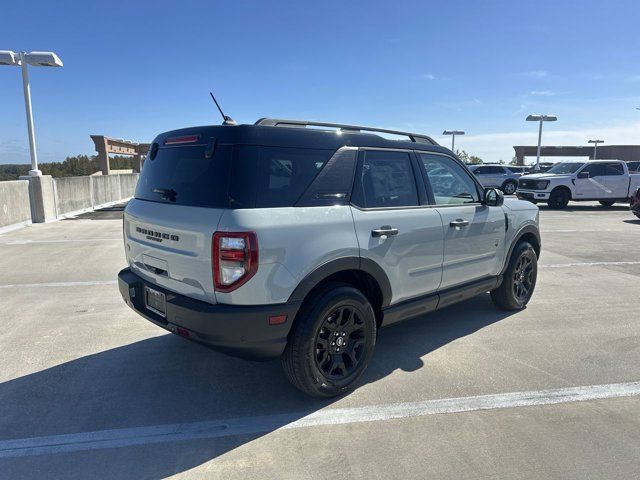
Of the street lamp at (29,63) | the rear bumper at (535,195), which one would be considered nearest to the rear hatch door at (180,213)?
the street lamp at (29,63)

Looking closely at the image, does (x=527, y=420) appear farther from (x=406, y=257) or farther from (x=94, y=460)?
(x=94, y=460)

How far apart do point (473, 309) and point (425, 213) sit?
2.11 m

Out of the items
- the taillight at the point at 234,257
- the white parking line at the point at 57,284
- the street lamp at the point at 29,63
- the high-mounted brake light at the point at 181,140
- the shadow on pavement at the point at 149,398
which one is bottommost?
the shadow on pavement at the point at 149,398

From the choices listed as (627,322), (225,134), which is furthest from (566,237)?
(225,134)

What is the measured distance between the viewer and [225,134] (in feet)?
9.40

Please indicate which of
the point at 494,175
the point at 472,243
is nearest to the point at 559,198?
the point at 494,175

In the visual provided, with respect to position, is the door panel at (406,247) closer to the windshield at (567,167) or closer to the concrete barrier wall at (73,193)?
the concrete barrier wall at (73,193)

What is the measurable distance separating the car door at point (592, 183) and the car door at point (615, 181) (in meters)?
0.16

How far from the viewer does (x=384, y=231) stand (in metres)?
3.35

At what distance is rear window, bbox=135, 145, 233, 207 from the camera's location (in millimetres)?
2826

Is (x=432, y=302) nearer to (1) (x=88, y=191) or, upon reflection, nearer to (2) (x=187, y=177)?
(2) (x=187, y=177)

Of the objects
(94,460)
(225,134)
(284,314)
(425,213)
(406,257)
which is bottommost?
(94,460)

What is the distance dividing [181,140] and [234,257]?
44.6 inches

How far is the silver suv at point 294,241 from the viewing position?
2719mm
